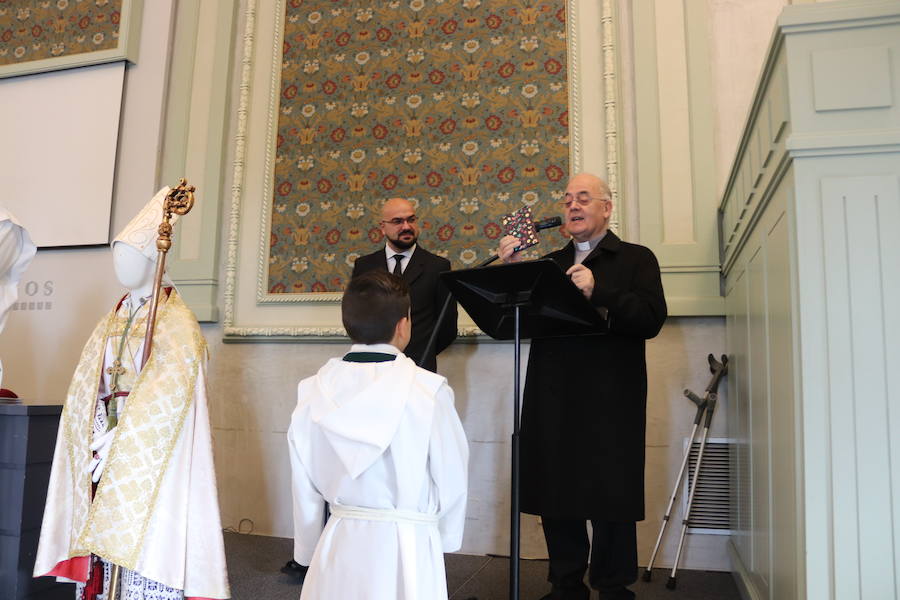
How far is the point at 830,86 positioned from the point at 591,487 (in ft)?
4.67

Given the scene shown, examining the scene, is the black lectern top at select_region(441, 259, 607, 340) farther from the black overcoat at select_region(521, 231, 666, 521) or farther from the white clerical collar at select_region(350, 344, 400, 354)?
the white clerical collar at select_region(350, 344, 400, 354)

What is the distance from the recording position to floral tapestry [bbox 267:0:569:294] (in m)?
4.19

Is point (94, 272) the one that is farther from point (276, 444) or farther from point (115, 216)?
point (276, 444)

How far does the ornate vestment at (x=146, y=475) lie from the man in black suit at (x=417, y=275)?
1137 mm

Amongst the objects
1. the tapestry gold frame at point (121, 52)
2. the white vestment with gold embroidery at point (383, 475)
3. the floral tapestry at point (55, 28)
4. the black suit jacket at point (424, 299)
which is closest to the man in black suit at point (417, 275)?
the black suit jacket at point (424, 299)

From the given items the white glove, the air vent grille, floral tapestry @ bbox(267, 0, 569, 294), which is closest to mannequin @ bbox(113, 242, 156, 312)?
the white glove

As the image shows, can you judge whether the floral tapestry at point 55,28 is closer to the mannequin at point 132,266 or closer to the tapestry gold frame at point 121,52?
the tapestry gold frame at point 121,52

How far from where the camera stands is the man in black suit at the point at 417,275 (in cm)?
348

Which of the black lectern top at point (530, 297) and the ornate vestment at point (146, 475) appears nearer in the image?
the black lectern top at point (530, 297)

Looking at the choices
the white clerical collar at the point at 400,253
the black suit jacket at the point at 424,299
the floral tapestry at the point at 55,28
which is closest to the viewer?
the black suit jacket at the point at 424,299

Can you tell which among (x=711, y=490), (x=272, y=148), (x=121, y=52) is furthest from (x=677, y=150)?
(x=121, y=52)

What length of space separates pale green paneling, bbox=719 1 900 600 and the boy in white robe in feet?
2.79

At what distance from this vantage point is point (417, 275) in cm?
351

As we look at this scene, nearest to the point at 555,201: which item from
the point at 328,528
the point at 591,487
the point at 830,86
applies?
the point at 591,487
